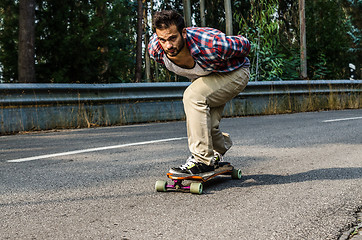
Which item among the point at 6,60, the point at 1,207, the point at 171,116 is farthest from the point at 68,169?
the point at 6,60

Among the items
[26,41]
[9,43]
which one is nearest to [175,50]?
[26,41]

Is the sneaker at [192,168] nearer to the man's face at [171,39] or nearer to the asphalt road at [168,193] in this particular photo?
the asphalt road at [168,193]

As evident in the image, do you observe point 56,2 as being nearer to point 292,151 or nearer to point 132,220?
point 292,151

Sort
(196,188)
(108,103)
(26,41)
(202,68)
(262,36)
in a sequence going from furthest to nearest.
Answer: (262,36) < (26,41) < (108,103) < (202,68) < (196,188)

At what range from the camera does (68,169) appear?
4.66m

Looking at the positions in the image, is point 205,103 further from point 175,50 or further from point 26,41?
point 26,41

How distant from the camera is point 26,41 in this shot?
1011 centimetres

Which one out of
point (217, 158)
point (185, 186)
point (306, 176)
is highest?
point (217, 158)

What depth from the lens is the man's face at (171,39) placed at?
343 centimetres

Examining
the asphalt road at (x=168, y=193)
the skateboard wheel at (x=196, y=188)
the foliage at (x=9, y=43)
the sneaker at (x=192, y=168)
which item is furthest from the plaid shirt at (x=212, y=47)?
the foliage at (x=9, y=43)

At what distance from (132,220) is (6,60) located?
30.1 feet

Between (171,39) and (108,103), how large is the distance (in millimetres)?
5753

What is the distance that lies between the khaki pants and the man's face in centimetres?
42

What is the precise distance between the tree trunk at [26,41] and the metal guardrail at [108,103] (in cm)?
219
